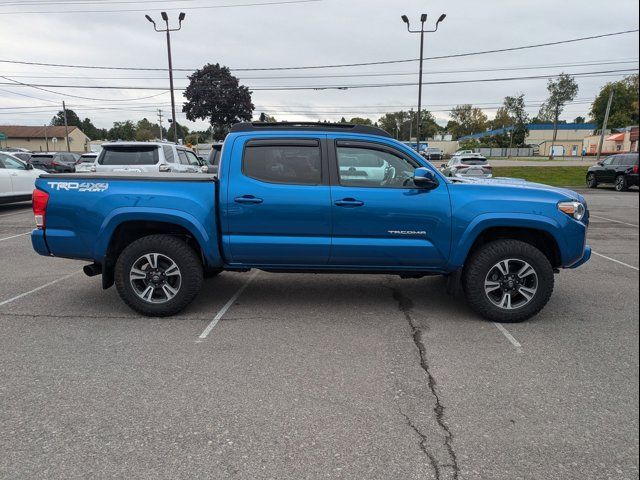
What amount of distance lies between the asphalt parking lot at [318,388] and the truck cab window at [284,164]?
1442mm

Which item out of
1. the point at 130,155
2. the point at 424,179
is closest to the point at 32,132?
the point at 130,155

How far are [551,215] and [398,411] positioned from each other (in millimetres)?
2632

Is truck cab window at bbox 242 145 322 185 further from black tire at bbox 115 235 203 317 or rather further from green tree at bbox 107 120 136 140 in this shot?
green tree at bbox 107 120 136 140

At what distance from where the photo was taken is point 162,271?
4.93m

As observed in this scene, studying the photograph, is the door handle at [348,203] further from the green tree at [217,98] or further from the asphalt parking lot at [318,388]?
the green tree at [217,98]

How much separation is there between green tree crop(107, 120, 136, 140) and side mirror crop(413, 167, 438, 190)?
119429mm

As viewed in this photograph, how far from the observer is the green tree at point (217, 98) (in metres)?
57.0

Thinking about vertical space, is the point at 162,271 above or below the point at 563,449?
above

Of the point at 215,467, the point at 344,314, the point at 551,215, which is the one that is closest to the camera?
the point at 215,467

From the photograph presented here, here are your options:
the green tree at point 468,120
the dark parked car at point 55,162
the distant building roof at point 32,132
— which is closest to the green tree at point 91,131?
the distant building roof at point 32,132

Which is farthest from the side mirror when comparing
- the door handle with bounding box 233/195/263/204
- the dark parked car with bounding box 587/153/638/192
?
the dark parked car with bounding box 587/153/638/192

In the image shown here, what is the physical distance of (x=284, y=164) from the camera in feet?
16.0

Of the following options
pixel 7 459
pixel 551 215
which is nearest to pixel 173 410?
pixel 7 459

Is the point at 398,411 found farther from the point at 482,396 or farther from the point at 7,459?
the point at 7,459
